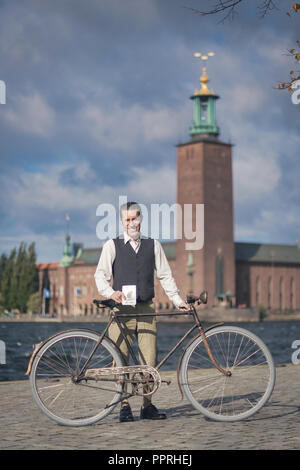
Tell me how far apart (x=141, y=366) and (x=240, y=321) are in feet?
334

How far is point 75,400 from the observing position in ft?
19.3

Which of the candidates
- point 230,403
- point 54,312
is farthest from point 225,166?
point 230,403

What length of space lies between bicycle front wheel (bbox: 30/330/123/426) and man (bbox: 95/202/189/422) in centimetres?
18

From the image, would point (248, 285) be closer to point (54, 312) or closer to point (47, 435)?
point (54, 312)

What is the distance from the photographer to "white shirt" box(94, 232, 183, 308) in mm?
Answer: 6008

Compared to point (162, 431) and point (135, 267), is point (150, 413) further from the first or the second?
point (135, 267)

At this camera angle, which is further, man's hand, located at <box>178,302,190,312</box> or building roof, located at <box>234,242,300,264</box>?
building roof, located at <box>234,242,300,264</box>

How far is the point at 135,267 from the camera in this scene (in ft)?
20.0

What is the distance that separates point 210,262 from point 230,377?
9744 cm

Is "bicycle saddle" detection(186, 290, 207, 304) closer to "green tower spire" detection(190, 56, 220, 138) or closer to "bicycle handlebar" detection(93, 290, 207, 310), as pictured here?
"bicycle handlebar" detection(93, 290, 207, 310)

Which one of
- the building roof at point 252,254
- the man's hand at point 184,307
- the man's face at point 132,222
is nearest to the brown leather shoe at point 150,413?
the man's hand at point 184,307

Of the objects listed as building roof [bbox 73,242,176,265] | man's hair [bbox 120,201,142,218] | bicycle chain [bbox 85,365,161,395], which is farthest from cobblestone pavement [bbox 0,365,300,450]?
building roof [bbox 73,242,176,265]

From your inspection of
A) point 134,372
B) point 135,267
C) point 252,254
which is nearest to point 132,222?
point 135,267

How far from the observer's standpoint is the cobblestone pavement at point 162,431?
16.1ft
